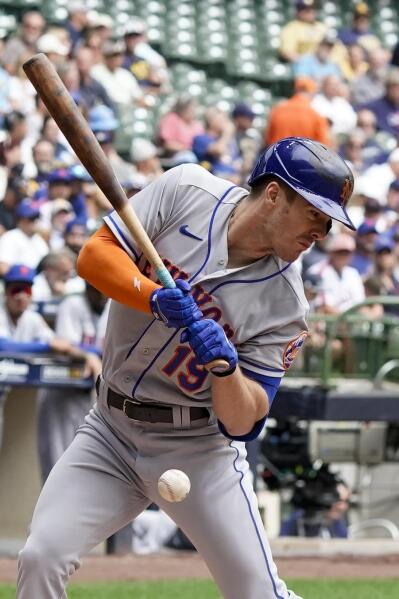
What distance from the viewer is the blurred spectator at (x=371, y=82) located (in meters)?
14.8

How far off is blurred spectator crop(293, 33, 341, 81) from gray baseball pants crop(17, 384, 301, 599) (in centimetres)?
1118

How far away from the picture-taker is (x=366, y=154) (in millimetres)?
13789

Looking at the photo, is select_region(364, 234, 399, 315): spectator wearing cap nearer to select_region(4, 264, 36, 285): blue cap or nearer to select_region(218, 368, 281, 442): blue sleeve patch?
select_region(4, 264, 36, 285): blue cap

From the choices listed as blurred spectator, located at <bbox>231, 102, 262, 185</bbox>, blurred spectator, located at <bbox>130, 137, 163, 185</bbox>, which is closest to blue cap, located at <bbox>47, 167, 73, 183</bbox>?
blurred spectator, located at <bbox>130, 137, 163, 185</bbox>

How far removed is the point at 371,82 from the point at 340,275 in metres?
5.90

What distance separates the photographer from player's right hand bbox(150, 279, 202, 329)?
11.4ft

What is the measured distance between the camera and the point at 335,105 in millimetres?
14070

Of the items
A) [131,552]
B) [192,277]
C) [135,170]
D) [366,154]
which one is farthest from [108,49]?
[192,277]

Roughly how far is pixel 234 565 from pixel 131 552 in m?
4.09

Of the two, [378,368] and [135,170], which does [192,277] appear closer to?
[378,368]

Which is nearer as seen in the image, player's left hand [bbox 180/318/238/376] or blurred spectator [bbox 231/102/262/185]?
player's left hand [bbox 180/318/238/376]

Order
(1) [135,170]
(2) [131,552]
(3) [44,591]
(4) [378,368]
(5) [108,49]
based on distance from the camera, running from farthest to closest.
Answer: (5) [108,49]
(1) [135,170]
(4) [378,368]
(2) [131,552]
(3) [44,591]

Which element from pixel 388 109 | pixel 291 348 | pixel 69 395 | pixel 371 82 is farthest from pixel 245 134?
pixel 291 348

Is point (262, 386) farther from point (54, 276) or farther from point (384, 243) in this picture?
point (384, 243)
